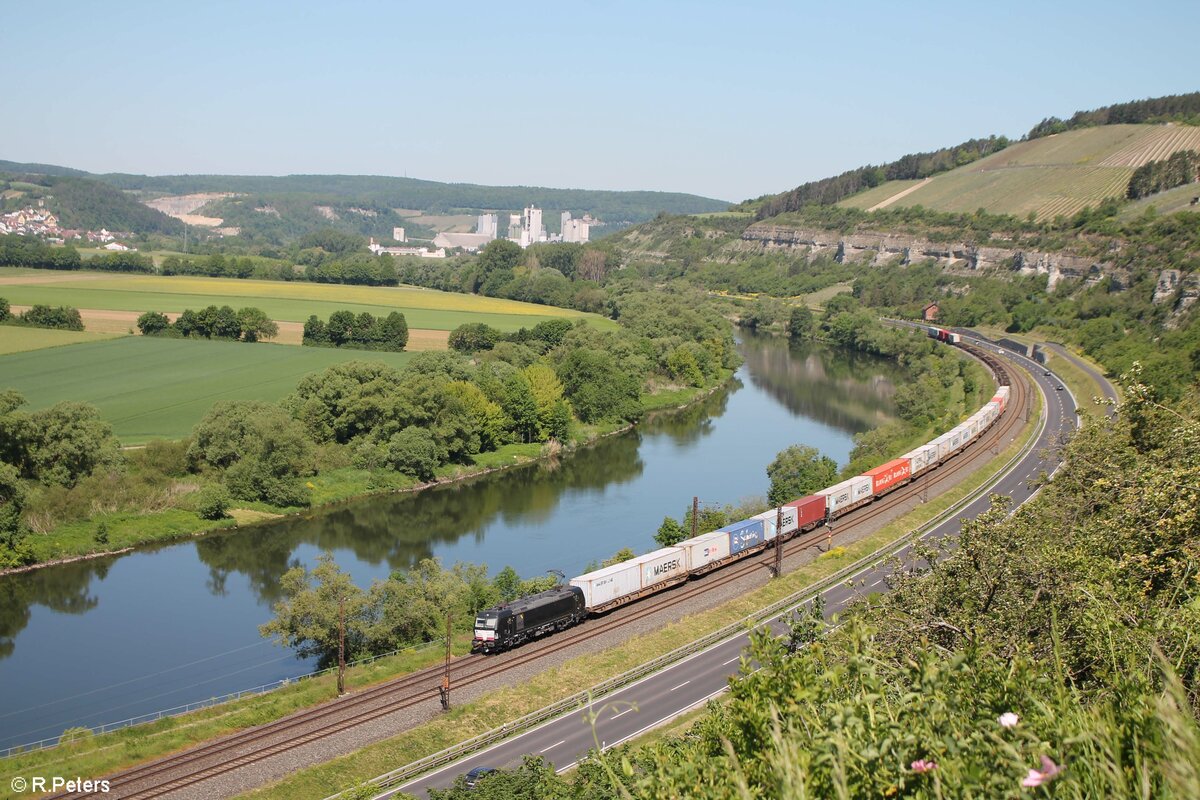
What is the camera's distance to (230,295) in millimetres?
110688

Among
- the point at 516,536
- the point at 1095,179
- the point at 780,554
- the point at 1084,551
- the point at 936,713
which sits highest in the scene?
the point at 1095,179

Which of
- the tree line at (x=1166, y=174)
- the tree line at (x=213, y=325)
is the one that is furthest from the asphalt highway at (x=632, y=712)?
the tree line at (x=1166, y=174)

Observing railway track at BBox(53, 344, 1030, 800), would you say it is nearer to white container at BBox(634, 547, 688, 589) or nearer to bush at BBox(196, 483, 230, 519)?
white container at BBox(634, 547, 688, 589)

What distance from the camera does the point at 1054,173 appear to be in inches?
5684

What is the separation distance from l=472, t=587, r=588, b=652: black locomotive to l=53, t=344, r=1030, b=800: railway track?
34 centimetres

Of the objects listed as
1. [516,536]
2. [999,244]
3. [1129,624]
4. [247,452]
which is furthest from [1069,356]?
[1129,624]

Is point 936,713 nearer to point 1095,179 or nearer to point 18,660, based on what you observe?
point 18,660

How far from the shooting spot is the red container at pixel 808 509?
3912 cm

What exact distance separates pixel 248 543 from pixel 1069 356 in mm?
67600

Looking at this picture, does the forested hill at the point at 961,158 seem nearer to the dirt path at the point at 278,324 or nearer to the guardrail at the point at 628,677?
the dirt path at the point at 278,324

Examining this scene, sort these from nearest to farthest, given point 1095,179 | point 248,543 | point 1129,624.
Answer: point 1129,624, point 248,543, point 1095,179

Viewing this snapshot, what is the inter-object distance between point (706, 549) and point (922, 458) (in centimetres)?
1845

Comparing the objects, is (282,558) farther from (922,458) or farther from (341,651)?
(922,458)

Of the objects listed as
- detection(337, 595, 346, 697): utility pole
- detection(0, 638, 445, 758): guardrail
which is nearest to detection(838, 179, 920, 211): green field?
detection(337, 595, 346, 697): utility pole
